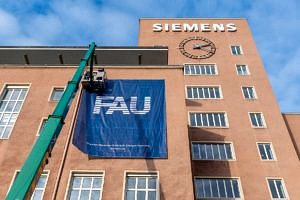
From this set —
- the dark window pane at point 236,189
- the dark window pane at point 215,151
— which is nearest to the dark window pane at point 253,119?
the dark window pane at point 215,151

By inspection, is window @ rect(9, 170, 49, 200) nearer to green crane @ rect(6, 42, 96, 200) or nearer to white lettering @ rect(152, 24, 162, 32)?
green crane @ rect(6, 42, 96, 200)

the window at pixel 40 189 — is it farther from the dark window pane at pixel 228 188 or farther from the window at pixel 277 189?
the window at pixel 277 189

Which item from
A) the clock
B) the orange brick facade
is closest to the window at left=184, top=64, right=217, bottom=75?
the orange brick facade

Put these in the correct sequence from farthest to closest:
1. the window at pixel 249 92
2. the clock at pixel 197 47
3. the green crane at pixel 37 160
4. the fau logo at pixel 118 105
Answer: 1. the clock at pixel 197 47
2. the window at pixel 249 92
3. the fau logo at pixel 118 105
4. the green crane at pixel 37 160

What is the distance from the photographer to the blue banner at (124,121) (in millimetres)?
20844

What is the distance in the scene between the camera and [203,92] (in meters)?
36.3

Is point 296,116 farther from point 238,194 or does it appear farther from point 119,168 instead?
point 119,168

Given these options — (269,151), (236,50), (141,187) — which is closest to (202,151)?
(269,151)

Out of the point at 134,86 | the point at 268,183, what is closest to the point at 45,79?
the point at 134,86

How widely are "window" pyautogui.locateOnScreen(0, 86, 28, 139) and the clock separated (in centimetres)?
2185

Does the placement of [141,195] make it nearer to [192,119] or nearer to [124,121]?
[124,121]

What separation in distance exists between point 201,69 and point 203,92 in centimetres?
408

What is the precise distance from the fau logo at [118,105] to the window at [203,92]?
1306 cm

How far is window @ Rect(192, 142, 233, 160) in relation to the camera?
29.7 metres
